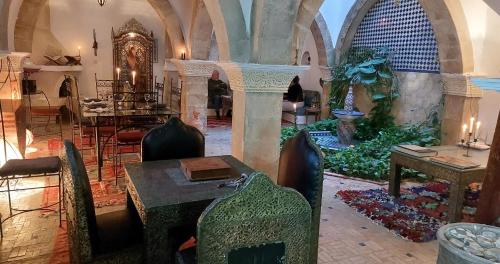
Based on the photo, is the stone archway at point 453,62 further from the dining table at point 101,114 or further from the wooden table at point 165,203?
the wooden table at point 165,203

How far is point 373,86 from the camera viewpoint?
7773 millimetres

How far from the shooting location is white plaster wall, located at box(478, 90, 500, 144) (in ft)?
17.7

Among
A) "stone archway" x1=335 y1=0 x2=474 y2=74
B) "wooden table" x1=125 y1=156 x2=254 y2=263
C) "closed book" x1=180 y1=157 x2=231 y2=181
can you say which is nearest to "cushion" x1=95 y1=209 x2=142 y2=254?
"wooden table" x1=125 y1=156 x2=254 y2=263

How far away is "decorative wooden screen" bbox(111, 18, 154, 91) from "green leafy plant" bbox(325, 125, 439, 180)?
591 centimetres

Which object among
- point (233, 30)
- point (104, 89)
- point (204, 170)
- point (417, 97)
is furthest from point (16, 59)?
point (417, 97)

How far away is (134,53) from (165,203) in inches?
347

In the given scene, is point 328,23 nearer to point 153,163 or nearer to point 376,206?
point 376,206

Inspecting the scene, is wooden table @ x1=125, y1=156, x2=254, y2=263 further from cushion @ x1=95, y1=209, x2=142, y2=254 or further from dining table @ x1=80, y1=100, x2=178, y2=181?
dining table @ x1=80, y1=100, x2=178, y2=181

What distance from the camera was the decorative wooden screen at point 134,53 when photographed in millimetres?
9734

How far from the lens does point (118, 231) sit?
221 cm

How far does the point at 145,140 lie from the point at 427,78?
A: 5738 millimetres

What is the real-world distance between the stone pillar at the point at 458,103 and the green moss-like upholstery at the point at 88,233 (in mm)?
4878

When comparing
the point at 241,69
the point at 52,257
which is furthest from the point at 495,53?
the point at 52,257

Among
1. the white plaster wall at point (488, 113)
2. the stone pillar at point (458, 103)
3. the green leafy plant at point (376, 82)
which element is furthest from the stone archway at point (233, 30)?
the green leafy plant at point (376, 82)
